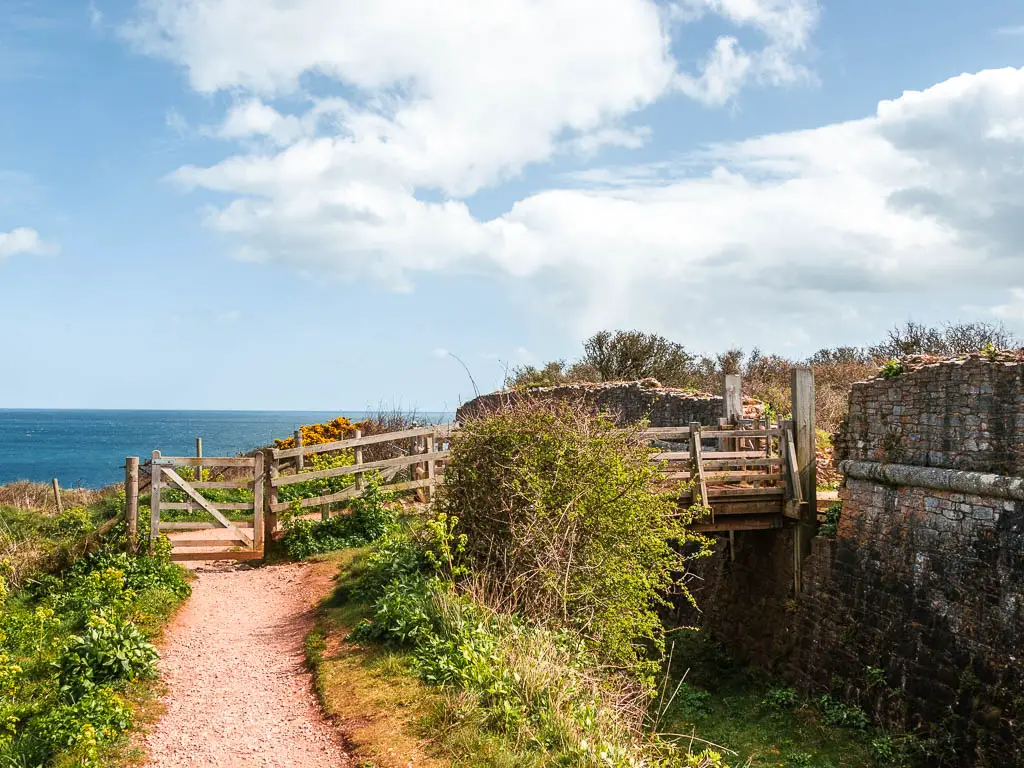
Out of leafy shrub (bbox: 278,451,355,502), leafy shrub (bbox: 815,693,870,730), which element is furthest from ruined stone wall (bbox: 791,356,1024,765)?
leafy shrub (bbox: 278,451,355,502)

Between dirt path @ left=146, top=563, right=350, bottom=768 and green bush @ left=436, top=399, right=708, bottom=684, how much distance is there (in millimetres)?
2416

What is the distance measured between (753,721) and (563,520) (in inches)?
195

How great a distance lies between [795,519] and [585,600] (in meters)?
5.62

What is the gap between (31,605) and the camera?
419 inches

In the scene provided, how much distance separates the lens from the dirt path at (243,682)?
691cm

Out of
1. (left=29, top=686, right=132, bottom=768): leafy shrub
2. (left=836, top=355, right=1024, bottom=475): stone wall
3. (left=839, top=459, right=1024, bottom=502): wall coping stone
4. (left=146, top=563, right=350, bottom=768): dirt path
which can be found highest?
(left=836, top=355, right=1024, bottom=475): stone wall

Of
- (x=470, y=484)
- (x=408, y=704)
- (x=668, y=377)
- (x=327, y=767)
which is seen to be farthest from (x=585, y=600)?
(x=668, y=377)

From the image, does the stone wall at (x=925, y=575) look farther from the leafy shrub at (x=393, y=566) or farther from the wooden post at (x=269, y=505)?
the wooden post at (x=269, y=505)

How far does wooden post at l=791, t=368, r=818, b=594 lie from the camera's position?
13500mm

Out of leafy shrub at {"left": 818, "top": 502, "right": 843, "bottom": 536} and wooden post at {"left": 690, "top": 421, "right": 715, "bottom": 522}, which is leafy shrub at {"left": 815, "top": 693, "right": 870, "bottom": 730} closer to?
leafy shrub at {"left": 818, "top": 502, "right": 843, "bottom": 536}

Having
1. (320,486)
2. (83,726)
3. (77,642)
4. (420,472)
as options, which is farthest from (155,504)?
(83,726)

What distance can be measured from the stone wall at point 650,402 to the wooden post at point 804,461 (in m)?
3.30

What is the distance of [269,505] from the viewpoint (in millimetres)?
14055

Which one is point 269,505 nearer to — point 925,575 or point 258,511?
point 258,511
